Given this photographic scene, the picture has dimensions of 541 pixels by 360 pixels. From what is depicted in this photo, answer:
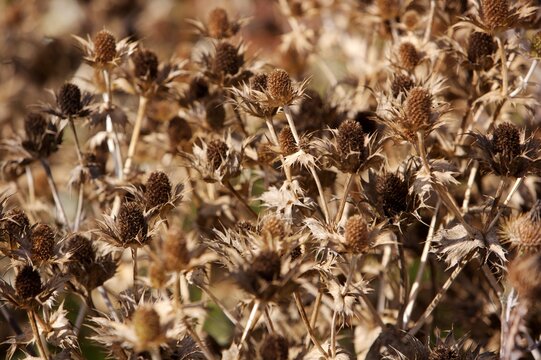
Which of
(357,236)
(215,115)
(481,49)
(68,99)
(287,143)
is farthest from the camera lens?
(215,115)

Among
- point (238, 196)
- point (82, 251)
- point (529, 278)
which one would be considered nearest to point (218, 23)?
point (238, 196)

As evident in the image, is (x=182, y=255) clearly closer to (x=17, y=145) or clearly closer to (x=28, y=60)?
(x=17, y=145)

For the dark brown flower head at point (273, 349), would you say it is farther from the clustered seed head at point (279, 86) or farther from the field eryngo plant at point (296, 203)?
the clustered seed head at point (279, 86)

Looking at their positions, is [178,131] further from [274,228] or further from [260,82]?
[274,228]

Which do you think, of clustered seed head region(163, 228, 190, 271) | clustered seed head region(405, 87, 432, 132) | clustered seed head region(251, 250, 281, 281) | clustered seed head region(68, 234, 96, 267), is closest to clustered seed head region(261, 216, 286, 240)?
clustered seed head region(251, 250, 281, 281)

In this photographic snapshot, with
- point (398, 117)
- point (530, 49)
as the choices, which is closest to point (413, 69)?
point (530, 49)

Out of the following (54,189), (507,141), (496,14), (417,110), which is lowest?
(54,189)
